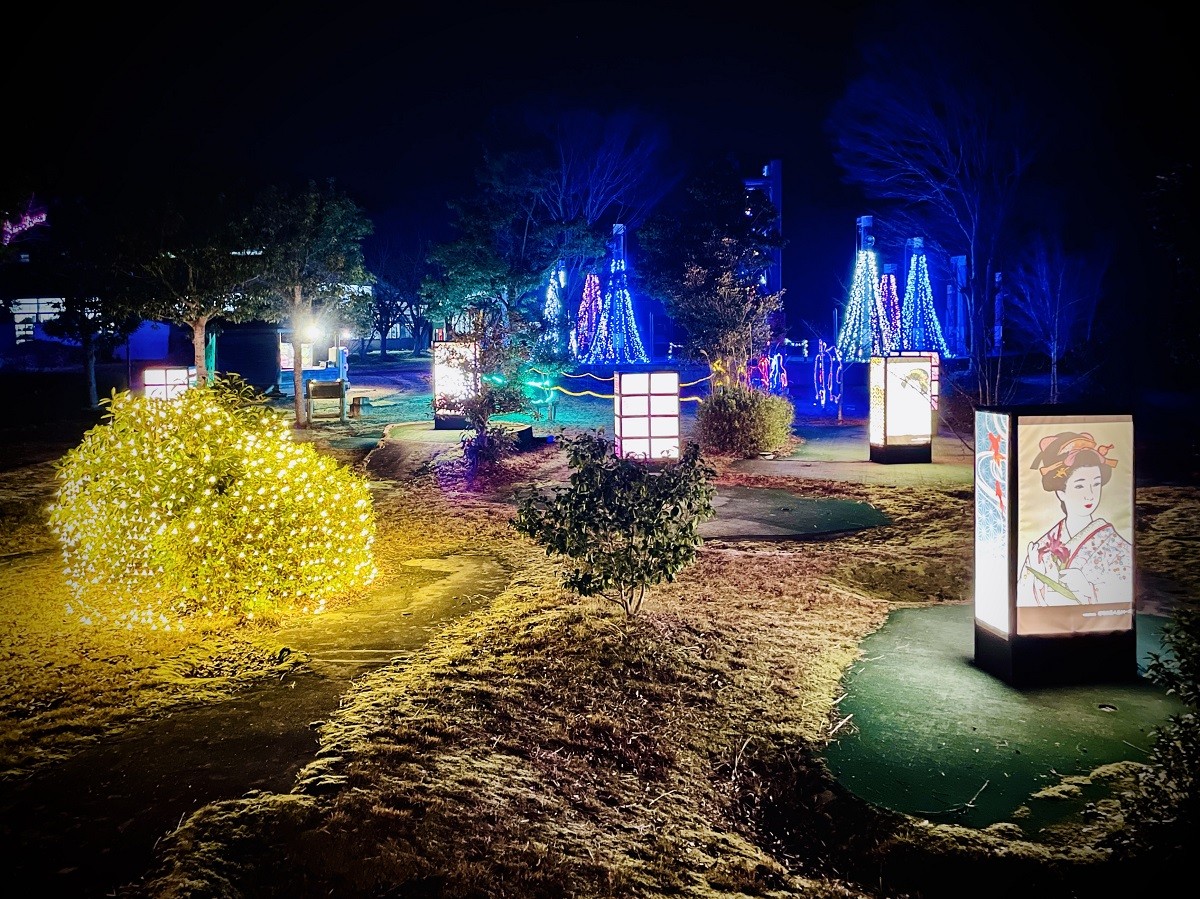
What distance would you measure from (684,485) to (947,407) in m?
17.2

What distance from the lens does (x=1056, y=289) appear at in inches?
955

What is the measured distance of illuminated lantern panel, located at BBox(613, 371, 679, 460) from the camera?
1379 cm

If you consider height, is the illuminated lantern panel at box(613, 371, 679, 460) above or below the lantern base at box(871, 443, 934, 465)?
above

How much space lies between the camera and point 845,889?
3.30 meters

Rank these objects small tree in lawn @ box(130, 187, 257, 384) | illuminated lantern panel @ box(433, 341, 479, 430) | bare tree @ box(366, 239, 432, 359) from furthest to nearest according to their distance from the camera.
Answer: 1. bare tree @ box(366, 239, 432, 359)
2. small tree in lawn @ box(130, 187, 257, 384)
3. illuminated lantern panel @ box(433, 341, 479, 430)

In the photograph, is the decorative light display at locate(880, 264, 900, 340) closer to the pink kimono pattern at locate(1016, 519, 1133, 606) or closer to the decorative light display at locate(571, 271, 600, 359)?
the decorative light display at locate(571, 271, 600, 359)

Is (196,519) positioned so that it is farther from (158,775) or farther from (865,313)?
(865,313)

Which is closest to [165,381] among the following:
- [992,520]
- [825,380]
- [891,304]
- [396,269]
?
[992,520]

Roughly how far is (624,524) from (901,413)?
30.8ft

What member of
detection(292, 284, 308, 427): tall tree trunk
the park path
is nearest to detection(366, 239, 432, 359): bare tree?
detection(292, 284, 308, 427): tall tree trunk

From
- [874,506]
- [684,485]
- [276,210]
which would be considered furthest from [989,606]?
[276,210]

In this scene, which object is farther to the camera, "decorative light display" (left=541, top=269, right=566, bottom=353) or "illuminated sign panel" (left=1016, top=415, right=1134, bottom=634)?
"decorative light display" (left=541, top=269, right=566, bottom=353)

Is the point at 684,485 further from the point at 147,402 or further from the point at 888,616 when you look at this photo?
the point at 147,402

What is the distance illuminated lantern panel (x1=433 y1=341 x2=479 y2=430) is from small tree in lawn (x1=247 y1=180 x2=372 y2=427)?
358 cm
